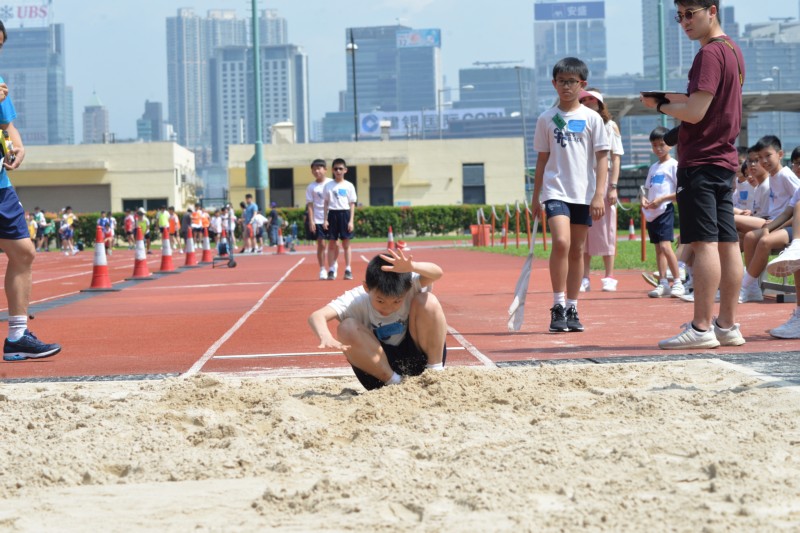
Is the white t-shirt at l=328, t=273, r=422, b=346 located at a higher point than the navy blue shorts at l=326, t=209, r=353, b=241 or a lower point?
lower

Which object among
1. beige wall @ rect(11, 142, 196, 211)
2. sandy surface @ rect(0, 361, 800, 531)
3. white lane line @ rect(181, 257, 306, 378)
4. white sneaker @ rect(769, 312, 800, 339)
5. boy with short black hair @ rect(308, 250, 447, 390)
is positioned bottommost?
white lane line @ rect(181, 257, 306, 378)

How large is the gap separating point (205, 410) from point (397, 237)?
1830 inches

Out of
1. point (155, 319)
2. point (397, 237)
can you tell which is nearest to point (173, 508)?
point (155, 319)

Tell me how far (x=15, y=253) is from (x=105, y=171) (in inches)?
2501

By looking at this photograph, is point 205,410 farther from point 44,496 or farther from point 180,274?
point 180,274

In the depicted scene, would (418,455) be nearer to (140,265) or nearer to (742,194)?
(742,194)

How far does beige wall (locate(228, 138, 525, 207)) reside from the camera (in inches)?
2707

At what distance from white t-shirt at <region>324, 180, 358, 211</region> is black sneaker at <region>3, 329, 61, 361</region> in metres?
9.12

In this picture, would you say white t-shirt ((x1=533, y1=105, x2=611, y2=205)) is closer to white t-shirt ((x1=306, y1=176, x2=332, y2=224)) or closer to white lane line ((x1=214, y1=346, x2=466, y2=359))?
white lane line ((x1=214, y1=346, x2=466, y2=359))

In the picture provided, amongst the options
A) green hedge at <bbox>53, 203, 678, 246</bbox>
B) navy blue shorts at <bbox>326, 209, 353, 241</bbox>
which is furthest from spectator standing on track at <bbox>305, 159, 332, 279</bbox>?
green hedge at <bbox>53, 203, 678, 246</bbox>

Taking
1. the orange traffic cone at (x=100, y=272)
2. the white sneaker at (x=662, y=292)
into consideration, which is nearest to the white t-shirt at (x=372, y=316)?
the white sneaker at (x=662, y=292)

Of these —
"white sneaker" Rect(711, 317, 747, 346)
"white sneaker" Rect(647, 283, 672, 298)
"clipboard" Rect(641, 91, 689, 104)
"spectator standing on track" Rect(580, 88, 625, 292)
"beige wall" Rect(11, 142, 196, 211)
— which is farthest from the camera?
"beige wall" Rect(11, 142, 196, 211)

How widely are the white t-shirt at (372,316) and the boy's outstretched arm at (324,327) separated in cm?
5

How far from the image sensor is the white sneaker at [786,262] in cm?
685
